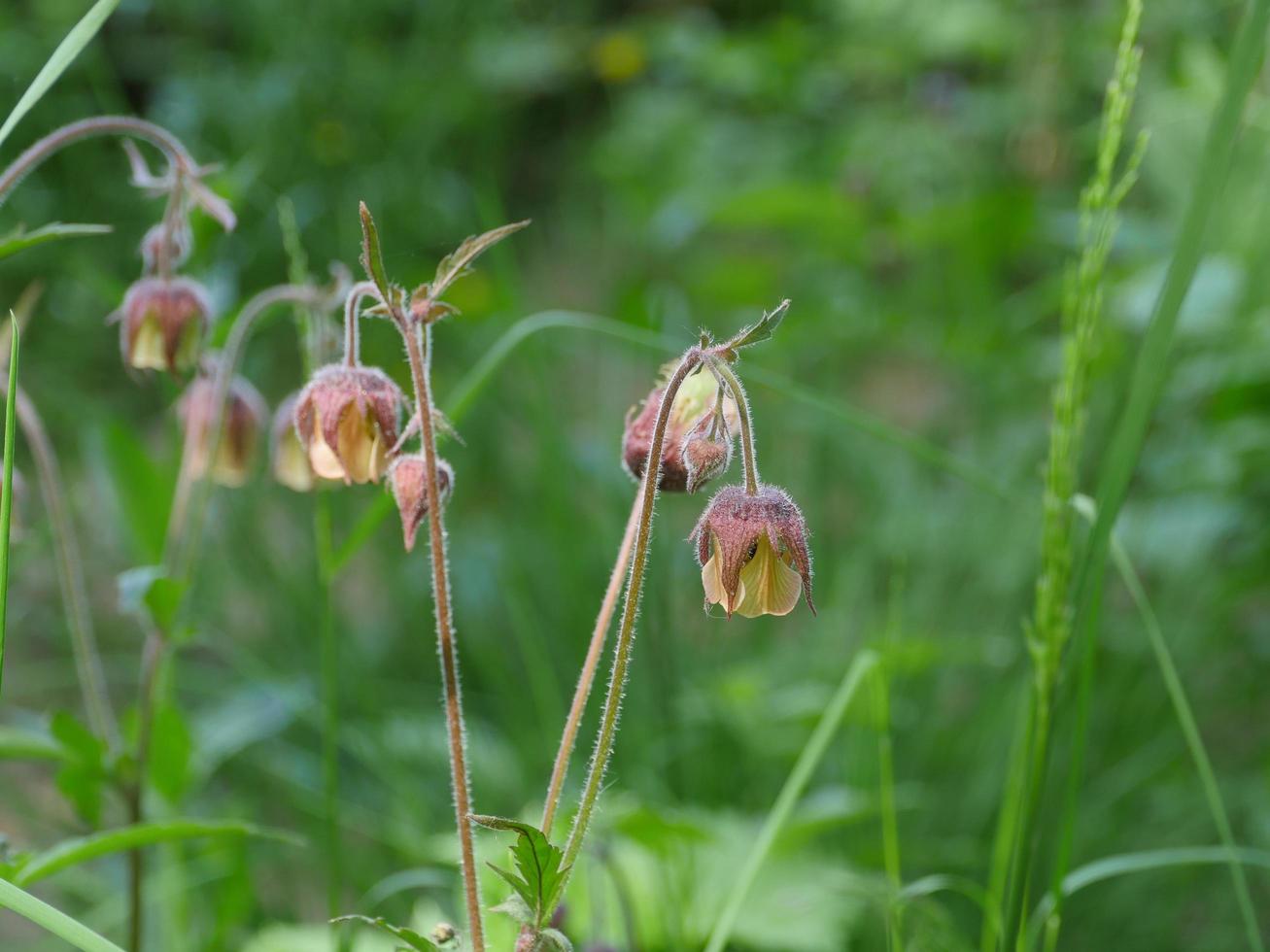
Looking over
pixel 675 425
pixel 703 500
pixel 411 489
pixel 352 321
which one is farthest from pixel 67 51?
pixel 703 500

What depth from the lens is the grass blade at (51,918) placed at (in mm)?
681

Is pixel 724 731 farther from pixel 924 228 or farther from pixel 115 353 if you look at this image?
pixel 115 353

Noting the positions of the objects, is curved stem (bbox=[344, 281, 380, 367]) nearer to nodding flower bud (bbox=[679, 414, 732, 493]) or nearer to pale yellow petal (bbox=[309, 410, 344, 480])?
pale yellow petal (bbox=[309, 410, 344, 480])

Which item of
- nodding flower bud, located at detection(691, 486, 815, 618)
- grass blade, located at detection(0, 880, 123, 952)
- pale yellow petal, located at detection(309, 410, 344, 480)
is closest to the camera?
grass blade, located at detection(0, 880, 123, 952)

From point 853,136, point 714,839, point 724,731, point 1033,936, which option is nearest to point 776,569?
point 1033,936

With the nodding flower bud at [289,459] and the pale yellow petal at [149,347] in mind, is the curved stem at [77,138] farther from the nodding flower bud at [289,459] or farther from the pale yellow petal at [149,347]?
the nodding flower bud at [289,459]

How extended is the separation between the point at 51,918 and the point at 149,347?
67 cm

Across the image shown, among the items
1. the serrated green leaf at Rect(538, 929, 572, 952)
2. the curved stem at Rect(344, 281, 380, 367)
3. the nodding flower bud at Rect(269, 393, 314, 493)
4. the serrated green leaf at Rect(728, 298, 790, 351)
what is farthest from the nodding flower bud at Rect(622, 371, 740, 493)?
the nodding flower bud at Rect(269, 393, 314, 493)

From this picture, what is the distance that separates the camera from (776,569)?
824 millimetres

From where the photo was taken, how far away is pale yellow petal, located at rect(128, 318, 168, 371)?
1203 millimetres

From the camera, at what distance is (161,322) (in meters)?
1.20

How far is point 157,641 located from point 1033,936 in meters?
0.93

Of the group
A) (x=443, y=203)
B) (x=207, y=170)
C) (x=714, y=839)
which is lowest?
(x=714, y=839)

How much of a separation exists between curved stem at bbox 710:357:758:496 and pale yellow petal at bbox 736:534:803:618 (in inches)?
1.8
